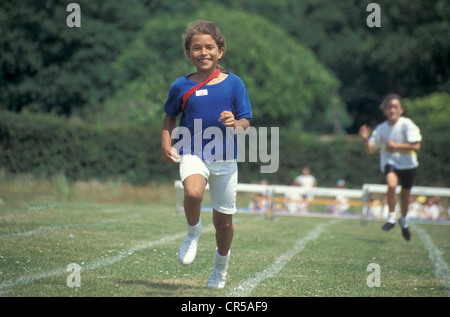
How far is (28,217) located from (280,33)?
36.3 m

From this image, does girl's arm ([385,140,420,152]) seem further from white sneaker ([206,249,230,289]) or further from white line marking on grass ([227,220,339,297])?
white sneaker ([206,249,230,289])

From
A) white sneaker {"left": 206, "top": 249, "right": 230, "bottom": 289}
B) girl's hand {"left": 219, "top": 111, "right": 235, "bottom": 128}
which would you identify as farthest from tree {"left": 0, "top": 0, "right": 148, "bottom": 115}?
girl's hand {"left": 219, "top": 111, "right": 235, "bottom": 128}

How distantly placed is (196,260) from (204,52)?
2.94 meters

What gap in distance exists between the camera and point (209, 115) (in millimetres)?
5672

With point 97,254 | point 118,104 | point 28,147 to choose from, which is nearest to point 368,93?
point 118,104

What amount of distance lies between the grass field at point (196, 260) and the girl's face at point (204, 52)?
1987mm

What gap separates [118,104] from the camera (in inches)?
1489

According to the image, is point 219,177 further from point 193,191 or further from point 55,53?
point 55,53

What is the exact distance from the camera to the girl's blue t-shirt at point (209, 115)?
5684 millimetres

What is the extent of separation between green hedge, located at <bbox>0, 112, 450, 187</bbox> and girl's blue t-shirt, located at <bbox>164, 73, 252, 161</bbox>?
66.3 feet

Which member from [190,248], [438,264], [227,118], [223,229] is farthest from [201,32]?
[438,264]

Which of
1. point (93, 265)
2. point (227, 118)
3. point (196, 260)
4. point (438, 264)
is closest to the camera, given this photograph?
point (227, 118)

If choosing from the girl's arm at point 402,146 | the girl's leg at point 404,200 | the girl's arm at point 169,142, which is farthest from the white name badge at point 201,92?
the girl's leg at point 404,200

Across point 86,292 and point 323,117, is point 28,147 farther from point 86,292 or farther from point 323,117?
point 323,117
